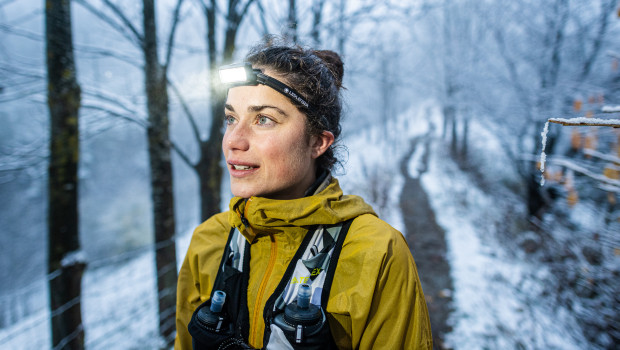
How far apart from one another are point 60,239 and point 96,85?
1.70 meters

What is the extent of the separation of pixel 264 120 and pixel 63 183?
2919 millimetres

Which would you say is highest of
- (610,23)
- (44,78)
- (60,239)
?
(610,23)

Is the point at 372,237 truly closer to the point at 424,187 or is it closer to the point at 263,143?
the point at 263,143

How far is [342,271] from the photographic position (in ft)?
3.99

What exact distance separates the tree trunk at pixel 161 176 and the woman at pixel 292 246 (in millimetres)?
2340

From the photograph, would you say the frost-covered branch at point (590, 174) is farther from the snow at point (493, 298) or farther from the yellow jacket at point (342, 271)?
the snow at point (493, 298)

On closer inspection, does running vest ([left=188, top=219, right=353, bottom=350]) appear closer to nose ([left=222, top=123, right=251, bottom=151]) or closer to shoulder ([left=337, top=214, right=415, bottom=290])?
shoulder ([left=337, top=214, right=415, bottom=290])

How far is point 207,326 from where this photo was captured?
1.22 meters

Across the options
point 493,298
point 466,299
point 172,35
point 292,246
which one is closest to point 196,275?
point 292,246

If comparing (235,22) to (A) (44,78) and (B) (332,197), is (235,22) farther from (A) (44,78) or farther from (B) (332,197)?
(B) (332,197)

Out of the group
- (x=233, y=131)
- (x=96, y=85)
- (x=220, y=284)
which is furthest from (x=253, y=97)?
(x=96, y=85)

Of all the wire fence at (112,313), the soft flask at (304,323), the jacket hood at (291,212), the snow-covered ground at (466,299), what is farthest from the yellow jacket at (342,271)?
the snow-covered ground at (466,299)

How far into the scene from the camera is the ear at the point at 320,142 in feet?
4.92

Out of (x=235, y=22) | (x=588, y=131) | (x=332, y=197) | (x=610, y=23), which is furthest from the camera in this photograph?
(x=610, y=23)
